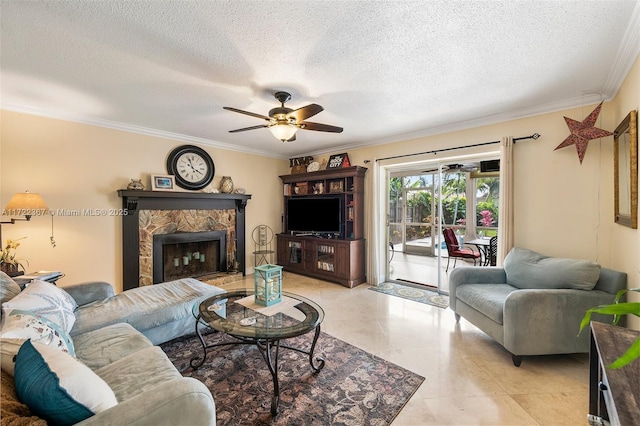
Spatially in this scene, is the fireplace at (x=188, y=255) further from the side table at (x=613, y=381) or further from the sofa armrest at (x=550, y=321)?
the side table at (x=613, y=381)

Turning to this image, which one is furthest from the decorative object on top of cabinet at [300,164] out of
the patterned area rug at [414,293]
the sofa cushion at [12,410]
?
the sofa cushion at [12,410]

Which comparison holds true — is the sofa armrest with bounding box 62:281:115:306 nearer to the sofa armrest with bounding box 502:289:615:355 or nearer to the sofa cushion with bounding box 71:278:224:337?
the sofa cushion with bounding box 71:278:224:337

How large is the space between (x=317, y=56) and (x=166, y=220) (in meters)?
3.38

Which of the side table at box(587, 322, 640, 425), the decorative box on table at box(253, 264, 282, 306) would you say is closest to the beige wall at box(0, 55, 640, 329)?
the side table at box(587, 322, 640, 425)

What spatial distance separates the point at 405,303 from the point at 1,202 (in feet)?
16.3

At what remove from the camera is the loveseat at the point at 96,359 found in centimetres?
94

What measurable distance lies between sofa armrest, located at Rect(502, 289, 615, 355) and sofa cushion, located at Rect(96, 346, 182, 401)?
100 inches

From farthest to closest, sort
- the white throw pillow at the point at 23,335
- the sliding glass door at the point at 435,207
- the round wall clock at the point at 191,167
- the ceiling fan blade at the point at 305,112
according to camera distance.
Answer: the sliding glass door at the point at 435,207
the round wall clock at the point at 191,167
the ceiling fan blade at the point at 305,112
the white throw pillow at the point at 23,335

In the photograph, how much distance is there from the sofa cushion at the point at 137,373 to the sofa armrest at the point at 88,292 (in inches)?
47.7

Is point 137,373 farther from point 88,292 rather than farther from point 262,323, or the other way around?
point 88,292

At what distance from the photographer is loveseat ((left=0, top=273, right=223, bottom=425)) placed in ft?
3.09

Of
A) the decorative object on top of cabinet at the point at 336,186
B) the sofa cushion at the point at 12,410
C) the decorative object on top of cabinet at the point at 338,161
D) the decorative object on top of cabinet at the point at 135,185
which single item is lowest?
the sofa cushion at the point at 12,410

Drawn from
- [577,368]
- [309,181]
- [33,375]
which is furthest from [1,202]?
[577,368]

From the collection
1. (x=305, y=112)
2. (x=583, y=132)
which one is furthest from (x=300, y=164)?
(x=583, y=132)
